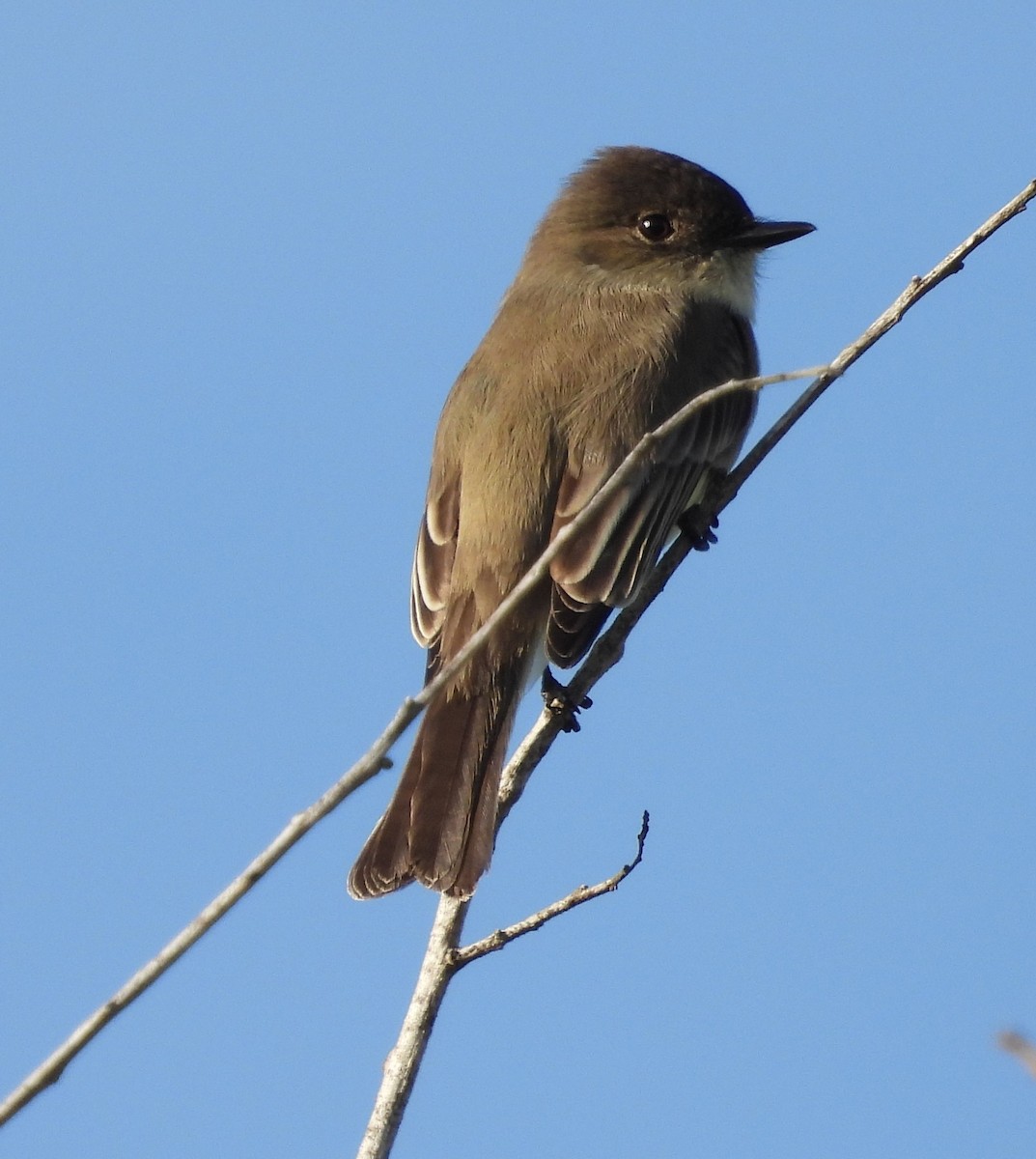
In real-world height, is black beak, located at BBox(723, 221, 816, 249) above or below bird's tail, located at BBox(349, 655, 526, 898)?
above

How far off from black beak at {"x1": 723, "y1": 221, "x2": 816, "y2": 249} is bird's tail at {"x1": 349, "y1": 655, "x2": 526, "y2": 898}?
2.54 metres

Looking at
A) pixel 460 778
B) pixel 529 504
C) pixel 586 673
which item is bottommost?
pixel 460 778

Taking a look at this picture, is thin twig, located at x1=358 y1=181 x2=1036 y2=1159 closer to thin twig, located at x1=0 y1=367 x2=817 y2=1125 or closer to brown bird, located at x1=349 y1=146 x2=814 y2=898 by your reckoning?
brown bird, located at x1=349 y1=146 x2=814 y2=898

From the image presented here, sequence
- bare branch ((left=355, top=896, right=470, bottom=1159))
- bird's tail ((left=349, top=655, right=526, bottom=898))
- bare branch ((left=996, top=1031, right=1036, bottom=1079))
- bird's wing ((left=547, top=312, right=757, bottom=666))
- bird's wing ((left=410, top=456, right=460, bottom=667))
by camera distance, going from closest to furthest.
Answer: bare branch ((left=996, top=1031, right=1036, bottom=1079)), bare branch ((left=355, top=896, right=470, bottom=1159)), bird's tail ((left=349, top=655, right=526, bottom=898)), bird's wing ((left=547, top=312, right=757, bottom=666)), bird's wing ((left=410, top=456, right=460, bottom=667))

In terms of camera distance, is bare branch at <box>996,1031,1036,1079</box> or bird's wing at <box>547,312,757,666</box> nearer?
bare branch at <box>996,1031,1036,1079</box>

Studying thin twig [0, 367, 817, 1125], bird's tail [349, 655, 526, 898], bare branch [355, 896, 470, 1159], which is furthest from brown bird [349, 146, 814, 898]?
thin twig [0, 367, 817, 1125]

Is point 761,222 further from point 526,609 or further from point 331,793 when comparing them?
point 331,793

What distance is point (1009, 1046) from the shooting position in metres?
2.44

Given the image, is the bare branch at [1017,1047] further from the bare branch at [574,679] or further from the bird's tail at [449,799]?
the bird's tail at [449,799]

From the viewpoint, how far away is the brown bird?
549cm

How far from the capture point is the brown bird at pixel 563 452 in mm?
5492

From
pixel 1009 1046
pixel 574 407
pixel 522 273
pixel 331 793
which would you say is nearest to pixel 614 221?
pixel 522 273

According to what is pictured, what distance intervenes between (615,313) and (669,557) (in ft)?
3.97

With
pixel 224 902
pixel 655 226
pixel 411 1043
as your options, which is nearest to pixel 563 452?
pixel 655 226
